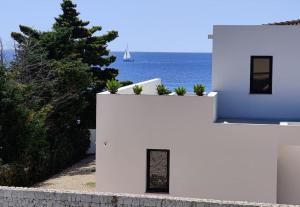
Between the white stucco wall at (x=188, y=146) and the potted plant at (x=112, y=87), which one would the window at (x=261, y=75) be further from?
the potted plant at (x=112, y=87)

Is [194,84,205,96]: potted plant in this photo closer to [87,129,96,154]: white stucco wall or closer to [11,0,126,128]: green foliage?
[11,0,126,128]: green foliage

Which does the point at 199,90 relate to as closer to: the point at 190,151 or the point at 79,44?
the point at 190,151

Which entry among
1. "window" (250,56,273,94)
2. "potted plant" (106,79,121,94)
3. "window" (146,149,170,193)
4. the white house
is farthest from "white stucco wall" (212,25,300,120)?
"potted plant" (106,79,121,94)

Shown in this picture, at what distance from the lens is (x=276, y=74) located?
19.3m

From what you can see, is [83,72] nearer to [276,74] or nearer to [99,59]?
[99,59]

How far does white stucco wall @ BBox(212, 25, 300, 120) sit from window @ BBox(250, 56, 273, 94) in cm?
14

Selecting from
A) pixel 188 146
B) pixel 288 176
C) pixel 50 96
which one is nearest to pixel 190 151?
pixel 188 146

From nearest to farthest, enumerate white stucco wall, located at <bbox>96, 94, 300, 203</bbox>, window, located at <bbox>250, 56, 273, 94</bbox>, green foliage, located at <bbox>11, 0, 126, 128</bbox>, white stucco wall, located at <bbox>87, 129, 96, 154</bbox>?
white stucco wall, located at <bbox>96, 94, 300, 203</bbox>
window, located at <bbox>250, 56, 273, 94</bbox>
green foliage, located at <bbox>11, 0, 126, 128</bbox>
white stucco wall, located at <bbox>87, 129, 96, 154</bbox>

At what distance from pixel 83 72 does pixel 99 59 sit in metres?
5.52

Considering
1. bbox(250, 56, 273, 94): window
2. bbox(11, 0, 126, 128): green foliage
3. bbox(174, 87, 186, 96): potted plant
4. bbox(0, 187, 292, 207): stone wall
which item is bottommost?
bbox(0, 187, 292, 207): stone wall

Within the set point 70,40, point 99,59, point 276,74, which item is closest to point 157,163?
point 276,74

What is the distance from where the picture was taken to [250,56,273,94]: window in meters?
19.4

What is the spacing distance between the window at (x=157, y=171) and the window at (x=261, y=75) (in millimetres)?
3882

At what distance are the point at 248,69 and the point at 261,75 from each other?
0.46 meters
